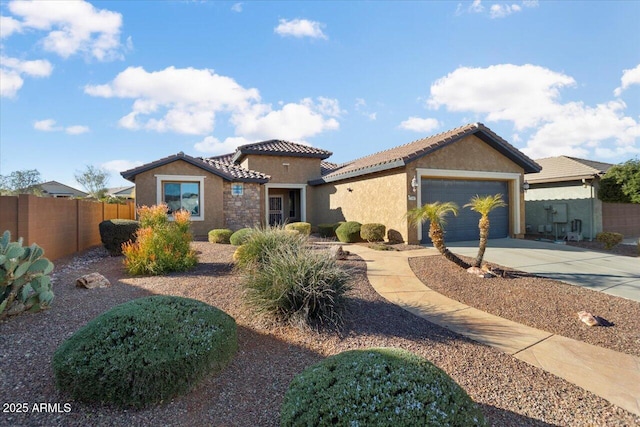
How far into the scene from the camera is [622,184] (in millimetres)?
14281

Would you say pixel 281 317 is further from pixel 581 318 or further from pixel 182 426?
pixel 581 318

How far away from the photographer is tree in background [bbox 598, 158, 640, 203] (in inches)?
542

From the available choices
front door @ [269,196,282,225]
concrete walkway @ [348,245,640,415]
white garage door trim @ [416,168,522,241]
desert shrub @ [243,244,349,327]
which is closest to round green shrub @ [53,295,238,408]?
desert shrub @ [243,244,349,327]

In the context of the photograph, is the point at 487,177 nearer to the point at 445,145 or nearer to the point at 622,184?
the point at 445,145

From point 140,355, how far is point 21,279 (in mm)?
2918

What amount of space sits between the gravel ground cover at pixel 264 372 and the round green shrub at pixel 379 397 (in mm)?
709

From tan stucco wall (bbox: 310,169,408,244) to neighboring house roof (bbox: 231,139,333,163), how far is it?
7.01 feet

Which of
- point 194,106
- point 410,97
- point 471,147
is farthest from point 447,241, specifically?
point 194,106

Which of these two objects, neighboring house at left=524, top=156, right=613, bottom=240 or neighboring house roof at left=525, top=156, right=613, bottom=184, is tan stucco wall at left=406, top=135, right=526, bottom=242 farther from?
neighboring house roof at left=525, top=156, right=613, bottom=184

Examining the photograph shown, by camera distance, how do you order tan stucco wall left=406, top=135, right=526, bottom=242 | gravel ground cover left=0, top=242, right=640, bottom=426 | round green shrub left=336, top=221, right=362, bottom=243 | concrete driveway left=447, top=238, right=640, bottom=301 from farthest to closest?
round green shrub left=336, top=221, right=362, bottom=243 < tan stucco wall left=406, top=135, right=526, bottom=242 < concrete driveway left=447, top=238, right=640, bottom=301 < gravel ground cover left=0, top=242, right=640, bottom=426

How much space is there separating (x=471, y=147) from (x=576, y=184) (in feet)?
22.1

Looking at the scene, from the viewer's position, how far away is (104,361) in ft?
9.78

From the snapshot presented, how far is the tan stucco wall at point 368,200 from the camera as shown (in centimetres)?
1238

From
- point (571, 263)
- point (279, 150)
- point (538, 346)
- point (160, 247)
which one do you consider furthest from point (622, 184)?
point (160, 247)
